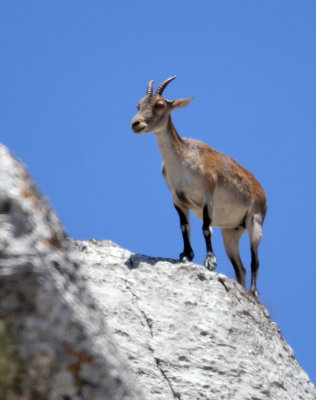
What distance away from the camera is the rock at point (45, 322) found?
8.95ft

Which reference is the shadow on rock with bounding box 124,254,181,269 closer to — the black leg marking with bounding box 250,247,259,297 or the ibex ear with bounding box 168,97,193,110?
the ibex ear with bounding box 168,97,193,110

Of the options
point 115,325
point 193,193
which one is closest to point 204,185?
point 193,193

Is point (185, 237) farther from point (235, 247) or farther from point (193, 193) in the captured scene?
point (235, 247)

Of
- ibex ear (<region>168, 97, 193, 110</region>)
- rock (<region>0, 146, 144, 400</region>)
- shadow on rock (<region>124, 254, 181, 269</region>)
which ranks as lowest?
rock (<region>0, 146, 144, 400</region>)

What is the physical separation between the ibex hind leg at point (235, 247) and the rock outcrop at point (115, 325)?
3.89 m

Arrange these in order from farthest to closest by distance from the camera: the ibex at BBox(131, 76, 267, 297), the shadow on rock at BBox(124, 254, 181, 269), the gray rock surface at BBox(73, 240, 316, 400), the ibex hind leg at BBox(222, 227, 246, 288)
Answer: the ibex hind leg at BBox(222, 227, 246, 288) → the ibex at BBox(131, 76, 267, 297) → the shadow on rock at BBox(124, 254, 181, 269) → the gray rock surface at BBox(73, 240, 316, 400)

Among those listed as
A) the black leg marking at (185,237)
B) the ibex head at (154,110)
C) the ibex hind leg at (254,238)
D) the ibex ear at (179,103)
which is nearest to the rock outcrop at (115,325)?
the black leg marking at (185,237)

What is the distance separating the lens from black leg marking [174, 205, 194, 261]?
1150 centimetres

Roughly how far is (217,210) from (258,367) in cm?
520

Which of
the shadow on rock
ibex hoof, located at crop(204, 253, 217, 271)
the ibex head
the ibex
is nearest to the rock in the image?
the shadow on rock

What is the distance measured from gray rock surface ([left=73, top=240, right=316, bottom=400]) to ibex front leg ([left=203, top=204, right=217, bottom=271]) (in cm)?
175

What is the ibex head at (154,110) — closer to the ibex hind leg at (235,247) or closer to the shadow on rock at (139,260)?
the ibex hind leg at (235,247)

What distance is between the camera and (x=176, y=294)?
8.53 meters

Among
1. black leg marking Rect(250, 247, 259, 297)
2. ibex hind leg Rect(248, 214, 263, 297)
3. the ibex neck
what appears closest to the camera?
the ibex neck
